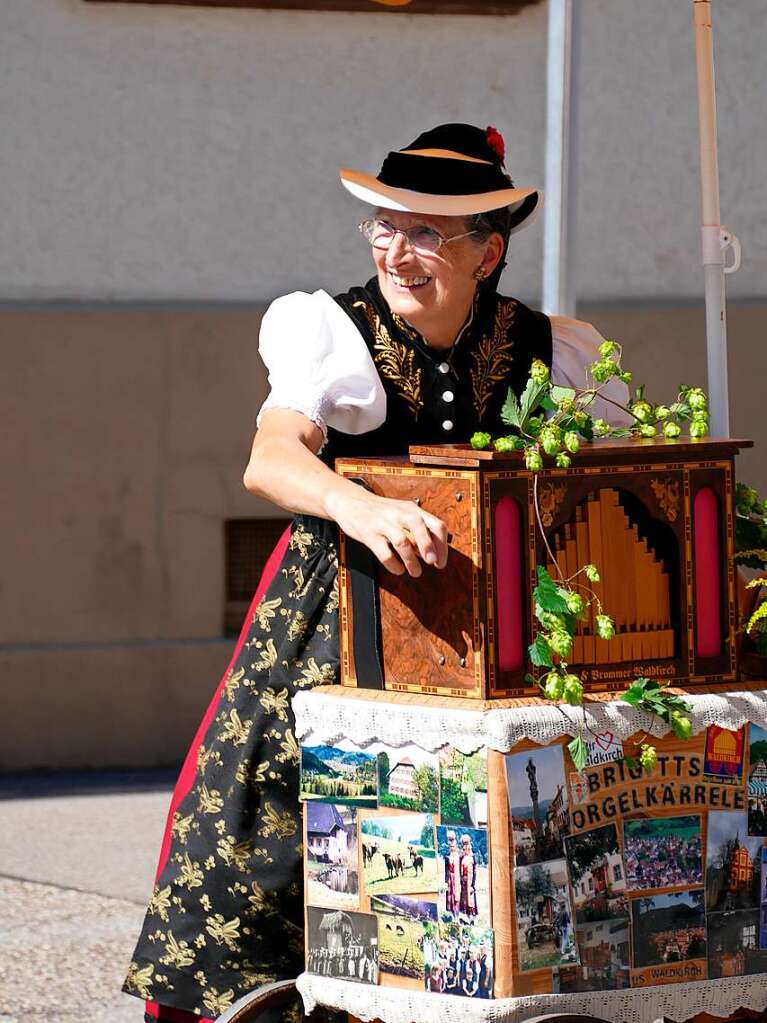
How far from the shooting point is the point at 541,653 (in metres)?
2.54

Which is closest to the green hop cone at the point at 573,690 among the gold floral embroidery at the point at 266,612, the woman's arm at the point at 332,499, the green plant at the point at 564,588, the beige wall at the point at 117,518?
the green plant at the point at 564,588

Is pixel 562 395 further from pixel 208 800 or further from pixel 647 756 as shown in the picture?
pixel 208 800

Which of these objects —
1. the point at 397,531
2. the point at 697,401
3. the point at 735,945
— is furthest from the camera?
the point at 697,401

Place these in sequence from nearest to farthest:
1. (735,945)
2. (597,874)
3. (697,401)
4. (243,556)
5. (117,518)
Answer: (597,874)
(735,945)
(697,401)
(117,518)
(243,556)

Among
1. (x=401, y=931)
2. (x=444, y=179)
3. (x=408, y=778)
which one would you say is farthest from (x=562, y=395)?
(x=401, y=931)

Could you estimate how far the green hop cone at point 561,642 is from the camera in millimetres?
2516

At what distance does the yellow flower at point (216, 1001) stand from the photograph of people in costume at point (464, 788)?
2.36 ft

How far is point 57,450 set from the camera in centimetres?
636

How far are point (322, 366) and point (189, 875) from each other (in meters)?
0.91

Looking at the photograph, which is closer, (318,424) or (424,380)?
(318,424)

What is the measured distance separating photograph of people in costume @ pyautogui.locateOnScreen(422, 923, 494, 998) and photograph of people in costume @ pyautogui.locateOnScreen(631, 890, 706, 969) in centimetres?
25

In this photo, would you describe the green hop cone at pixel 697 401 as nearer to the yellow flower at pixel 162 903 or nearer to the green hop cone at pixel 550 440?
the green hop cone at pixel 550 440

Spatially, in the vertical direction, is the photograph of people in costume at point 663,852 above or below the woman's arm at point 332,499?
below

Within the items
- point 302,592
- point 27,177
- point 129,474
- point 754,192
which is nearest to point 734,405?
point 754,192
